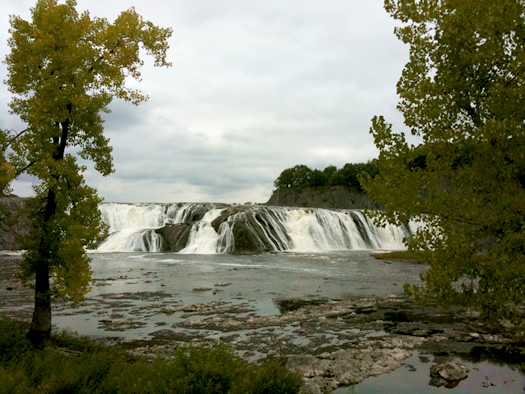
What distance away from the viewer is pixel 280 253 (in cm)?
4712

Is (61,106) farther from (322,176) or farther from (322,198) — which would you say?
(322,176)

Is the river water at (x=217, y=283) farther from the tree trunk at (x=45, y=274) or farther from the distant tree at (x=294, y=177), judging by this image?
the distant tree at (x=294, y=177)

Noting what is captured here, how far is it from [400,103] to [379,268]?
28.0 meters

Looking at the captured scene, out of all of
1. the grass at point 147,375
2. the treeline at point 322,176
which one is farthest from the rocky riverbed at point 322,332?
the treeline at point 322,176

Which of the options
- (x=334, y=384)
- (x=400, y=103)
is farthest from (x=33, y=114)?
(x=334, y=384)

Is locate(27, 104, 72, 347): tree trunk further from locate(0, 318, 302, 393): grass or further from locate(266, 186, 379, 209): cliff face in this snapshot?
locate(266, 186, 379, 209): cliff face

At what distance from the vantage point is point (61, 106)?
464 inches

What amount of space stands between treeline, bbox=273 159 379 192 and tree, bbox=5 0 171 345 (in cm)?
9833

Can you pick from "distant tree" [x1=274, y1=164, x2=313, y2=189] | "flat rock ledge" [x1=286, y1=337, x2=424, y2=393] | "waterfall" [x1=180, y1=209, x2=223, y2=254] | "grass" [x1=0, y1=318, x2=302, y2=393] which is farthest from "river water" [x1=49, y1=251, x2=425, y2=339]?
"distant tree" [x1=274, y1=164, x2=313, y2=189]

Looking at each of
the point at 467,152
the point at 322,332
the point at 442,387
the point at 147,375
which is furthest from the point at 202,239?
the point at 467,152

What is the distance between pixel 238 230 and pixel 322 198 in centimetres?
6326

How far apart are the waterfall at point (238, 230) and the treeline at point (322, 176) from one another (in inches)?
1996

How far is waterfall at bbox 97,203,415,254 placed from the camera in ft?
161

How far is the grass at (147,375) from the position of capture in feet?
25.1
